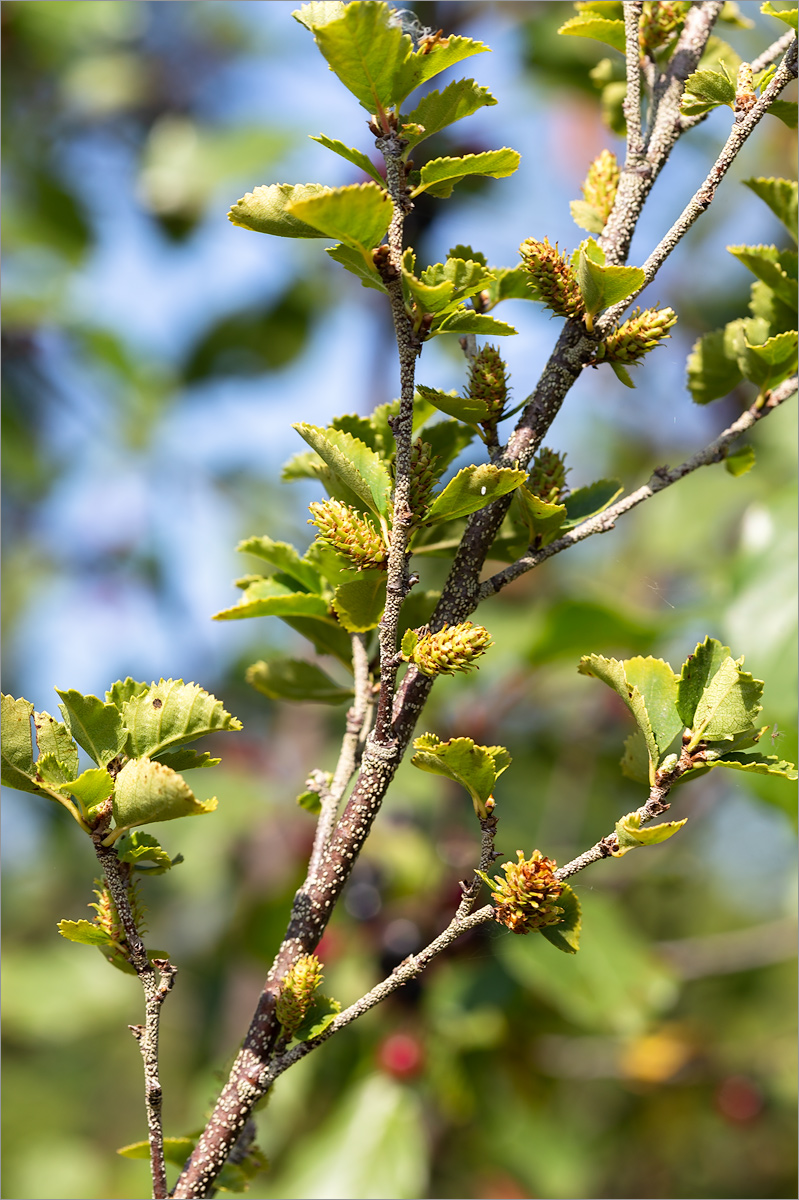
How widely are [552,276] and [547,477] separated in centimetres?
12

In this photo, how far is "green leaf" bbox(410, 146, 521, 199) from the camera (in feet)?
1.58

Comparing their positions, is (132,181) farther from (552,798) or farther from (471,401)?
(471,401)

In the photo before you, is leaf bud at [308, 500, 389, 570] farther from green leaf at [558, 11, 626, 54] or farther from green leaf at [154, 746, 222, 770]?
green leaf at [558, 11, 626, 54]

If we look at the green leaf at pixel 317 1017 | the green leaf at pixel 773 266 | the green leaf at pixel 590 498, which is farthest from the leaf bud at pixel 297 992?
the green leaf at pixel 773 266

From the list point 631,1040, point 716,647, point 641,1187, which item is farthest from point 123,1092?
point 716,647

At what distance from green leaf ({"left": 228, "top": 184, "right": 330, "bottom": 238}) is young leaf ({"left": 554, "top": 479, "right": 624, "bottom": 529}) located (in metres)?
0.25

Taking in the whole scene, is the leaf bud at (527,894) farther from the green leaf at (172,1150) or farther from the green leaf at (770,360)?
the green leaf at (770,360)

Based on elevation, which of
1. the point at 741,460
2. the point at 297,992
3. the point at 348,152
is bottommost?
the point at 297,992

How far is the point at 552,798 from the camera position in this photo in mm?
2277

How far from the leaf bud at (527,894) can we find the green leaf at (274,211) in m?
0.34

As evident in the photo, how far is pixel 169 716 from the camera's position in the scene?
51 cm

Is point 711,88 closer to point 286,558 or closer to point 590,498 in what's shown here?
point 590,498

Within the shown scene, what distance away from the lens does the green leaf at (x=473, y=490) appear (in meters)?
0.50

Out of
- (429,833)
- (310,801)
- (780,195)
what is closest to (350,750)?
(310,801)
